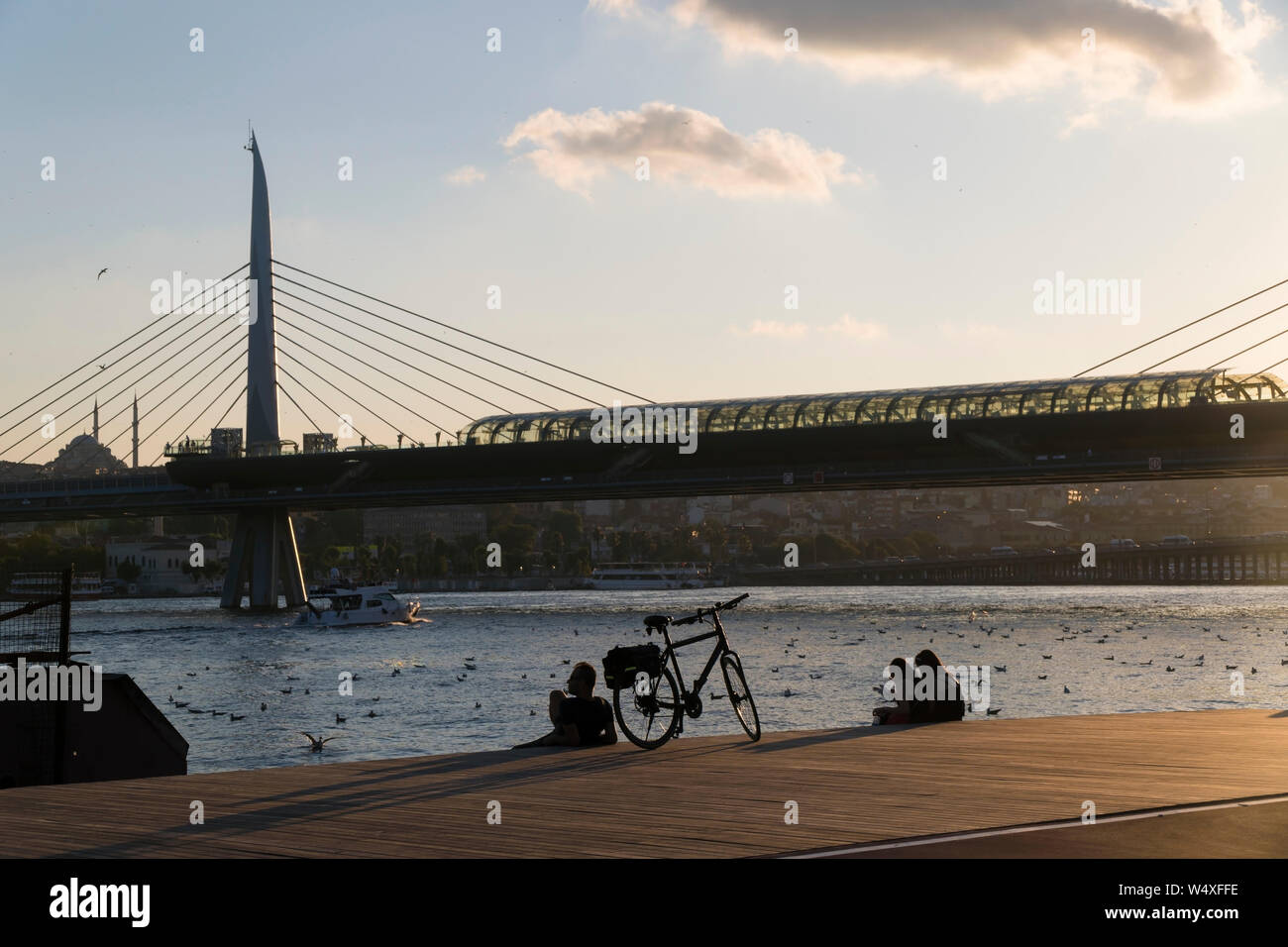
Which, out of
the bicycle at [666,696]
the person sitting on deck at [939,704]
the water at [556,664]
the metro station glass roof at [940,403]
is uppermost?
the metro station glass roof at [940,403]

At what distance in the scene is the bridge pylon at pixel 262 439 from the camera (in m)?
109

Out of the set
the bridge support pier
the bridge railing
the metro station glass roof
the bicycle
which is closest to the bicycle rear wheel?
the bicycle

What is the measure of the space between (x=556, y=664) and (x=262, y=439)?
48477 mm

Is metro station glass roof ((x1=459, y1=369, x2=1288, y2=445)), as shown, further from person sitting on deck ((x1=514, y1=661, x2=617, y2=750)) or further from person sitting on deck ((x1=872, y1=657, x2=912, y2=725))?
person sitting on deck ((x1=514, y1=661, x2=617, y2=750))

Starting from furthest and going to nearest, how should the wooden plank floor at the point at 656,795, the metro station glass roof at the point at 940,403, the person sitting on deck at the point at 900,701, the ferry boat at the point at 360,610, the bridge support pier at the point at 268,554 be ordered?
the bridge support pier at the point at 268,554, the ferry boat at the point at 360,610, the metro station glass roof at the point at 940,403, the person sitting on deck at the point at 900,701, the wooden plank floor at the point at 656,795

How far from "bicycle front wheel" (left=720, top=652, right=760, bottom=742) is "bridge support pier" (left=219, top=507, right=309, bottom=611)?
334 ft

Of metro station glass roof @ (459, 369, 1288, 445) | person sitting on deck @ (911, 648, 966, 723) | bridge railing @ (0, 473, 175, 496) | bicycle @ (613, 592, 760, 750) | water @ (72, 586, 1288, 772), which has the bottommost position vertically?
water @ (72, 586, 1288, 772)

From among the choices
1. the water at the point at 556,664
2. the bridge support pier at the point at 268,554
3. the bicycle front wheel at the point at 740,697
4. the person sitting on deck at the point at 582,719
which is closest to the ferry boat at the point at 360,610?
the water at the point at 556,664

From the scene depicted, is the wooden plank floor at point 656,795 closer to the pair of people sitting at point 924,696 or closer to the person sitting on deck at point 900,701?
the pair of people sitting at point 924,696

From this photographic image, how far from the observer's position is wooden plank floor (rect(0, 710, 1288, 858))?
8.84 m

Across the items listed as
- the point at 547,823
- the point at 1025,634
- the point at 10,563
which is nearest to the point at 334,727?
the point at 547,823

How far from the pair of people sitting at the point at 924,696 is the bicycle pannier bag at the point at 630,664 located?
12.8 feet

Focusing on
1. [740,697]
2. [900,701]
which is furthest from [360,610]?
[740,697]

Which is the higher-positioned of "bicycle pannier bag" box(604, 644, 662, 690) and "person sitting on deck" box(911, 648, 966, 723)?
"bicycle pannier bag" box(604, 644, 662, 690)
